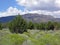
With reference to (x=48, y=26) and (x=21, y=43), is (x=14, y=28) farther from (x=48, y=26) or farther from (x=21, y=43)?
(x=48, y=26)

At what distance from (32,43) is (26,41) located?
582 millimetres

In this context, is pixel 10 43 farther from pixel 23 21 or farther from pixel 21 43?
pixel 23 21

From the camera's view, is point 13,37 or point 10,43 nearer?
point 10,43

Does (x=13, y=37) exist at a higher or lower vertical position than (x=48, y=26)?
higher

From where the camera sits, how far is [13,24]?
171ft

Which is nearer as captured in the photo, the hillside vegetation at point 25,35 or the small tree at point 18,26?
the hillside vegetation at point 25,35

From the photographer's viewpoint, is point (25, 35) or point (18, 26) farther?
point (18, 26)

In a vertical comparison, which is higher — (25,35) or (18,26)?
(25,35)

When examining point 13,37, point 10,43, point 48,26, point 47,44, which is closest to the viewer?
point 10,43

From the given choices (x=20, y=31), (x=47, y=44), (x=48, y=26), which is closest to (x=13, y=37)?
(x=47, y=44)

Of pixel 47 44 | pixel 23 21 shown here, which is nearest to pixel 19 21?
pixel 23 21

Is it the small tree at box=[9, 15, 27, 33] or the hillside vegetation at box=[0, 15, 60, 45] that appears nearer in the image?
the hillside vegetation at box=[0, 15, 60, 45]

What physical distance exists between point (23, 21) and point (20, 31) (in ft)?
12.5

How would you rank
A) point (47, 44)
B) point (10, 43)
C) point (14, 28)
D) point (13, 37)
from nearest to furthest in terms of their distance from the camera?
1. point (10, 43)
2. point (13, 37)
3. point (47, 44)
4. point (14, 28)
